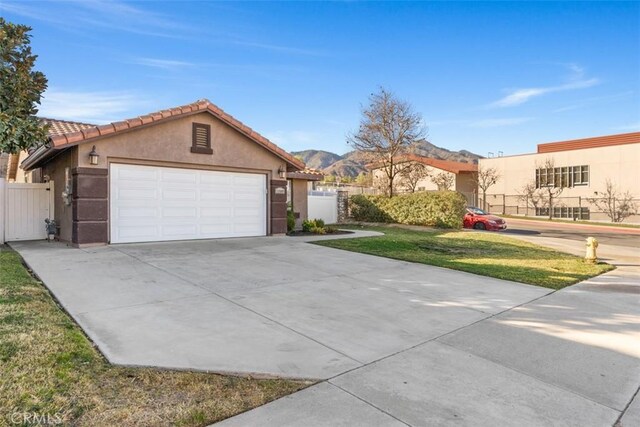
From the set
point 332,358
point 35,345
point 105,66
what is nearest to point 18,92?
point 35,345

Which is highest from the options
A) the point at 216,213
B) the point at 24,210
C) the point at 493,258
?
the point at 24,210

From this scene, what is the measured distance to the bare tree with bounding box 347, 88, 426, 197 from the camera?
2252 centimetres

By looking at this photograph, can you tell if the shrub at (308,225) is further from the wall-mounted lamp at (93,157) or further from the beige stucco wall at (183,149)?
the wall-mounted lamp at (93,157)

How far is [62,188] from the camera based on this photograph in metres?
11.1

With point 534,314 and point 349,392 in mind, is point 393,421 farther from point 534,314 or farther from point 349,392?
point 534,314

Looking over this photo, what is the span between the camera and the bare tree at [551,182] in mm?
33562

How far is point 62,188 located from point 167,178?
2961 mm

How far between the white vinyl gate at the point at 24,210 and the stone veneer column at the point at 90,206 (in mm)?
2622

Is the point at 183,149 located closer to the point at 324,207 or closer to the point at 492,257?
the point at 492,257

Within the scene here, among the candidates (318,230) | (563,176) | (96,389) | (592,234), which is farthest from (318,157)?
(96,389)

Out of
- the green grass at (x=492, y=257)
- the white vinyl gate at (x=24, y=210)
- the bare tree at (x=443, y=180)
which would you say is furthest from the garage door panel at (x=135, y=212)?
the bare tree at (x=443, y=180)

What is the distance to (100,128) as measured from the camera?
9953mm

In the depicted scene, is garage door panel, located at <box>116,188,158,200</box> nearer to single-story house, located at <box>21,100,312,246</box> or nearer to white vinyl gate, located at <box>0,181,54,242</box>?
single-story house, located at <box>21,100,312,246</box>

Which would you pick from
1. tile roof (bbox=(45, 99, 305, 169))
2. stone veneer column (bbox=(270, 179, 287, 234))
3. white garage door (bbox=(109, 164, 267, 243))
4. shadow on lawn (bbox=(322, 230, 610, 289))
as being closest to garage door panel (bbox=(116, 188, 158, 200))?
white garage door (bbox=(109, 164, 267, 243))
